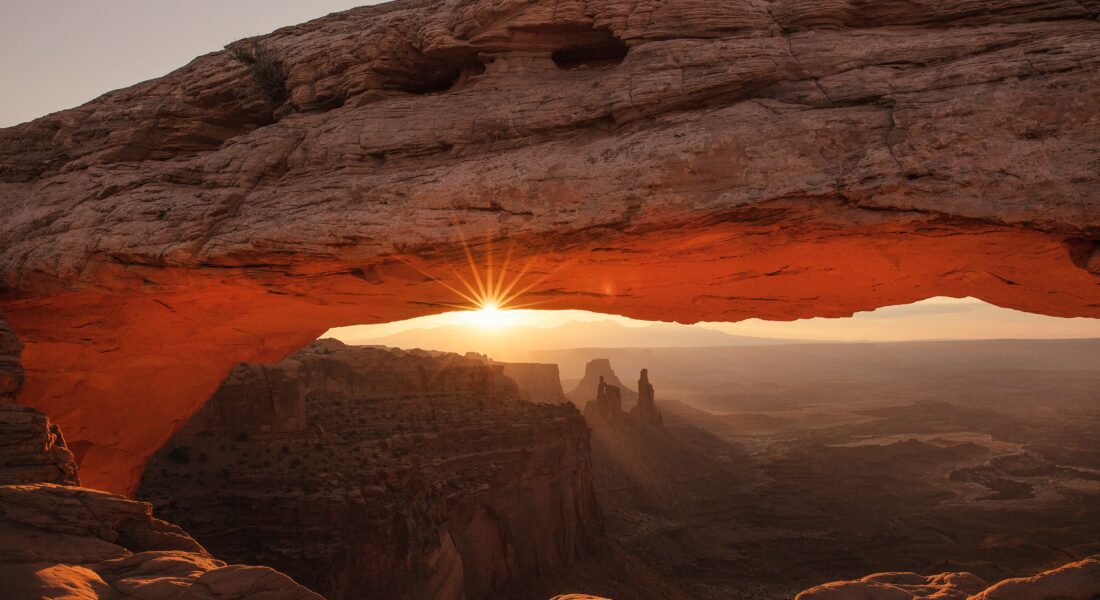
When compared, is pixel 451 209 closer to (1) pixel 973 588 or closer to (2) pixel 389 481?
(1) pixel 973 588

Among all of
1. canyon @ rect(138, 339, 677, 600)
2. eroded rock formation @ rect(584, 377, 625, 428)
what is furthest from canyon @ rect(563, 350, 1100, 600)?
canyon @ rect(138, 339, 677, 600)

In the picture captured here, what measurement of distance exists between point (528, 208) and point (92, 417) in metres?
12.4

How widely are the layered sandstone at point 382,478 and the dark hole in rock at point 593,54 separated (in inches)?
546

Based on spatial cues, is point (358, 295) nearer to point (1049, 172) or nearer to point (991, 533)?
point (1049, 172)

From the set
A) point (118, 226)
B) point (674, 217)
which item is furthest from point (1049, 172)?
point (118, 226)

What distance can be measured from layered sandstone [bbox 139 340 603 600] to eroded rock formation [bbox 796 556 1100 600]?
15069 millimetres

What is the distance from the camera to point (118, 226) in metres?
10.8

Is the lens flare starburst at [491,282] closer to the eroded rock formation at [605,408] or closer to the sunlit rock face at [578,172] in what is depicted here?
the sunlit rock face at [578,172]

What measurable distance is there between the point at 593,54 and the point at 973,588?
8979 millimetres

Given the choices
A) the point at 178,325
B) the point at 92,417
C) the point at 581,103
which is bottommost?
the point at 92,417

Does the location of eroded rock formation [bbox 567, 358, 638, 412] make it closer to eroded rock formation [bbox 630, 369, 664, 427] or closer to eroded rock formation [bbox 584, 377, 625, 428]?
eroded rock formation [bbox 630, 369, 664, 427]

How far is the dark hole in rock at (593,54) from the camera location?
1042 cm

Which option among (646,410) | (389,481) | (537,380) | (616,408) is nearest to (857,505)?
(616,408)

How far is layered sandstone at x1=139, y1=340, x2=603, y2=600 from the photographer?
18.5 m
